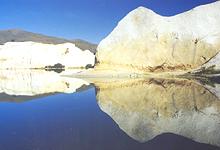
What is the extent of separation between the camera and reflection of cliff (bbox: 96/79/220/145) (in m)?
12.1

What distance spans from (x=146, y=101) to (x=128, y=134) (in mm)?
7752

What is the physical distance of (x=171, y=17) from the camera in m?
44.8

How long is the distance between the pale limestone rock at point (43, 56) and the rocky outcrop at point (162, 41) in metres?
39.9

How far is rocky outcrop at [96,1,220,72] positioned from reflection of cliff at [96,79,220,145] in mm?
19316

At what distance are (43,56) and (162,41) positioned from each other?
166ft

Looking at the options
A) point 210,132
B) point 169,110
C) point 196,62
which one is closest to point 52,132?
point 210,132

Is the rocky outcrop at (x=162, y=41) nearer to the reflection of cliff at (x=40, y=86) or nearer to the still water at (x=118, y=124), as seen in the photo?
→ the reflection of cliff at (x=40, y=86)

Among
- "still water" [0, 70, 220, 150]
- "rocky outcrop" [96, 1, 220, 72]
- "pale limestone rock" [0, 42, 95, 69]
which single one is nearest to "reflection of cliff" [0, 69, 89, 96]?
"rocky outcrop" [96, 1, 220, 72]

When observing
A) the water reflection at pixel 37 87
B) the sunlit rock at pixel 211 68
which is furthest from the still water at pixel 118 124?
the sunlit rock at pixel 211 68

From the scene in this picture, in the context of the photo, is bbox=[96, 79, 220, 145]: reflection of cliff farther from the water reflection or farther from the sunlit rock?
the sunlit rock

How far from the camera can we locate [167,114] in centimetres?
1545

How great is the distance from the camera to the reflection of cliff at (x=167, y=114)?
39.6 ft

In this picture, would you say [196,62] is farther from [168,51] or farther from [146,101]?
[146,101]

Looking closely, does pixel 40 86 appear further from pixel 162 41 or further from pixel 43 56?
pixel 43 56
